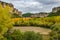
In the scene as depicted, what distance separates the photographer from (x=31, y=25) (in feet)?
121

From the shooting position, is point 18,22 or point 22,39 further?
point 18,22

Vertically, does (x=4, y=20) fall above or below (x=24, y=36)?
above

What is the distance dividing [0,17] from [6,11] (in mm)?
1435

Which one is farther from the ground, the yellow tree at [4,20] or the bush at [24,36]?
the yellow tree at [4,20]

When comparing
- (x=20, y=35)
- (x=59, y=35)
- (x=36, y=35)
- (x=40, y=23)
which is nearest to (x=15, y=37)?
(x=20, y=35)

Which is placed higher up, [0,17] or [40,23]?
[0,17]

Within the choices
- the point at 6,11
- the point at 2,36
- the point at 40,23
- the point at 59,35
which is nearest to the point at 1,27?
the point at 2,36

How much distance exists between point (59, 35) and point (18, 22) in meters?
19.0

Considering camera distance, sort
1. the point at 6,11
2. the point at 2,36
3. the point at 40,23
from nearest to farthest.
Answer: the point at 2,36
the point at 6,11
the point at 40,23

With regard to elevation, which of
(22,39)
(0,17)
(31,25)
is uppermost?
(0,17)

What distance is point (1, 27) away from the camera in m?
17.4

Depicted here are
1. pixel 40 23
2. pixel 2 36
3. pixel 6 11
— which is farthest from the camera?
pixel 40 23

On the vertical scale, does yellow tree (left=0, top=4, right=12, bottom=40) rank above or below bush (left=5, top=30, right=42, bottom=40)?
above

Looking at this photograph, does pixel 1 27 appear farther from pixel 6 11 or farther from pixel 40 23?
pixel 40 23
